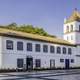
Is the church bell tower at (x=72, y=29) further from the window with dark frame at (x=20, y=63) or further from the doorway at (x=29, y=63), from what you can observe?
the window with dark frame at (x=20, y=63)

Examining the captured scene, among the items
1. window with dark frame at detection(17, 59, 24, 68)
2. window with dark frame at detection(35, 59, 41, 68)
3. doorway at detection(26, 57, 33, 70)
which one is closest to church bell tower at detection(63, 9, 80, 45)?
window with dark frame at detection(35, 59, 41, 68)

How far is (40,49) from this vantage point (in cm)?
4850

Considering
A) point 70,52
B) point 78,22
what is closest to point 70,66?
point 70,52

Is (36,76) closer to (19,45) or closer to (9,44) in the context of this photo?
(9,44)

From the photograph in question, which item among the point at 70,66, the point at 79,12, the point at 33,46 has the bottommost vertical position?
the point at 70,66

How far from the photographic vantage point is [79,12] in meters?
64.8

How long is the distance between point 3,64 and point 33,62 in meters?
7.65

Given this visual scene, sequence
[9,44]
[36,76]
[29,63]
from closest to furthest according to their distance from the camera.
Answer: [36,76]
[9,44]
[29,63]

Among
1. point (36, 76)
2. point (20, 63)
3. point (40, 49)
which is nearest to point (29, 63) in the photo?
point (20, 63)

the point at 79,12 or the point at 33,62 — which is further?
the point at 79,12

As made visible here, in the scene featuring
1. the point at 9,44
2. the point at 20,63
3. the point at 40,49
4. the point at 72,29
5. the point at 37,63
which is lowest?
the point at 37,63

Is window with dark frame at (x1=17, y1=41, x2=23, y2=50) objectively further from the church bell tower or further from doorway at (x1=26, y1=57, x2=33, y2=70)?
the church bell tower

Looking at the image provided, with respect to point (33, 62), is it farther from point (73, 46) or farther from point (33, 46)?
point (73, 46)

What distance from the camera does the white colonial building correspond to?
41625mm
